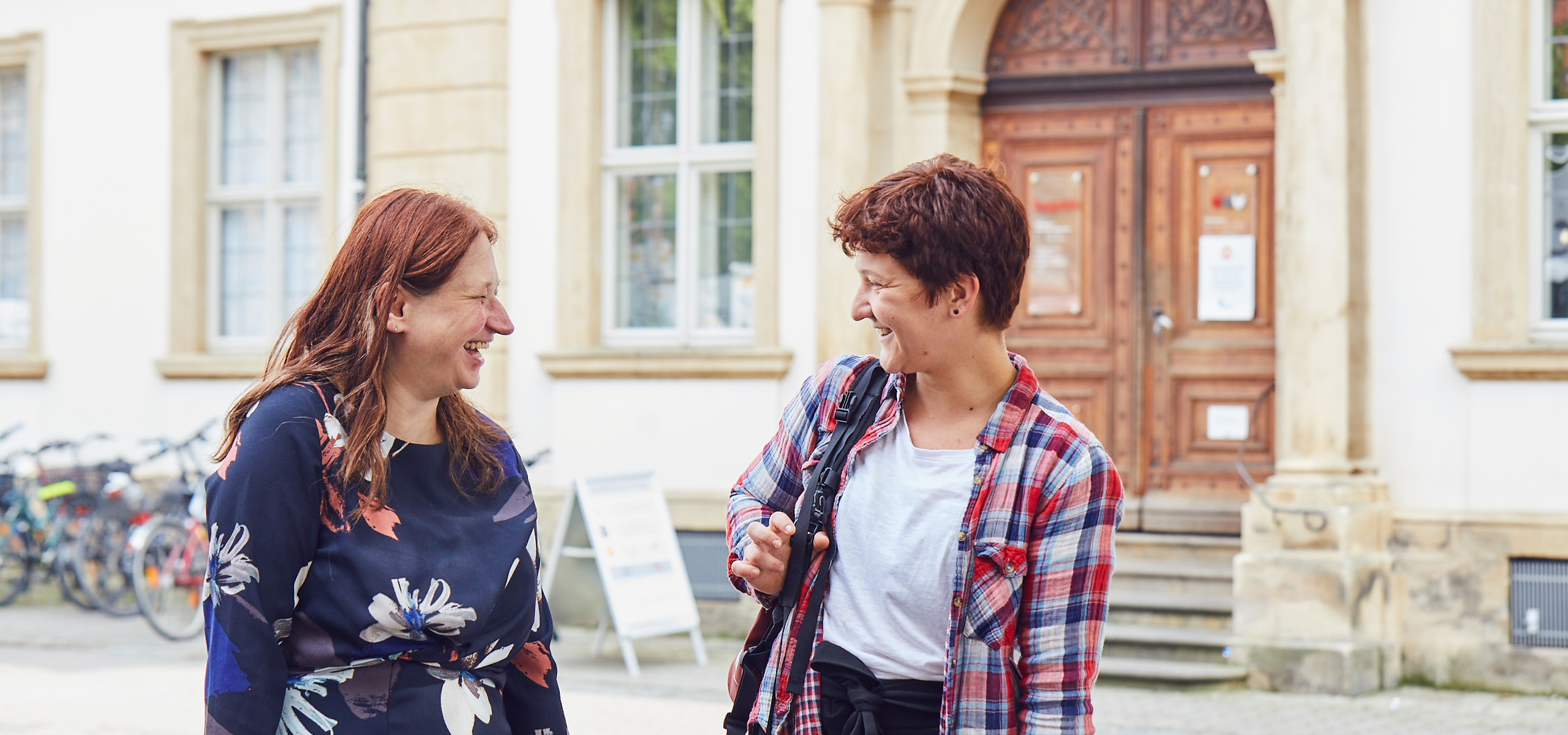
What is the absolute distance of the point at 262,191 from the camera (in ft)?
39.9

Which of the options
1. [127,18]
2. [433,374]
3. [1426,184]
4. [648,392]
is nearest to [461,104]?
[648,392]

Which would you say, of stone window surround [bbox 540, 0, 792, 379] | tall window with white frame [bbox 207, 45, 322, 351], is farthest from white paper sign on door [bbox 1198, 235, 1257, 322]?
tall window with white frame [bbox 207, 45, 322, 351]

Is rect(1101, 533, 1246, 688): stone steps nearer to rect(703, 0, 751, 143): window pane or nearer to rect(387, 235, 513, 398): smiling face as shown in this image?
rect(703, 0, 751, 143): window pane

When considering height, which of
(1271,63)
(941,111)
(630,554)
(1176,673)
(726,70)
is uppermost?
(726,70)

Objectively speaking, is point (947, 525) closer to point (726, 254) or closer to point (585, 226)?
point (726, 254)

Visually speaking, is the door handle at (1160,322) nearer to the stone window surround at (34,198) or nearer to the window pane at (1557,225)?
the window pane at (1557,225)

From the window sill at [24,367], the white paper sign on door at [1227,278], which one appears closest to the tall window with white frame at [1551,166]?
the white paper sign on door at [1227,278]

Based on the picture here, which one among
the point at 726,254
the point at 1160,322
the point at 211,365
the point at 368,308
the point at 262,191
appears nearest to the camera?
the point at 368,308

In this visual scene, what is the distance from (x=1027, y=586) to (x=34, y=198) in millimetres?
12014

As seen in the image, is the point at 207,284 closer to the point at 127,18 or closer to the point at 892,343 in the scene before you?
the point at 127,18

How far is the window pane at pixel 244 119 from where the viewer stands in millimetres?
12172

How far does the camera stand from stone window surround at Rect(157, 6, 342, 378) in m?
11.9

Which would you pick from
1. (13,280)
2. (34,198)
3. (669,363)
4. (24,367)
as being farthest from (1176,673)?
(13,280)

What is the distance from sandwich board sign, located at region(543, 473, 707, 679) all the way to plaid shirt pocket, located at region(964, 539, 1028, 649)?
6409 mm
